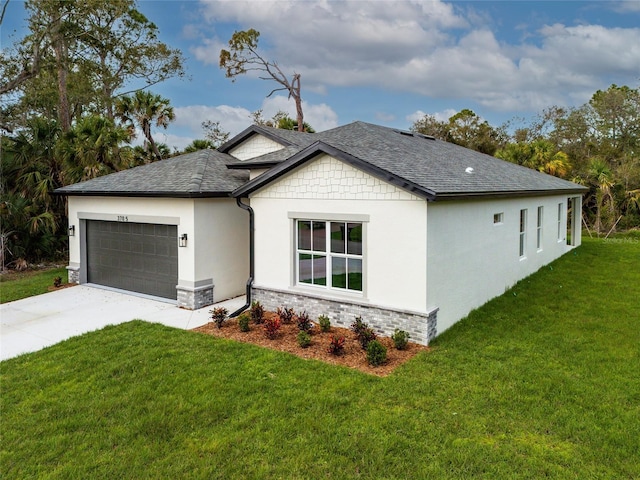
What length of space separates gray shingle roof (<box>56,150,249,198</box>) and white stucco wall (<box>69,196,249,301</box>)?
334 millimetres

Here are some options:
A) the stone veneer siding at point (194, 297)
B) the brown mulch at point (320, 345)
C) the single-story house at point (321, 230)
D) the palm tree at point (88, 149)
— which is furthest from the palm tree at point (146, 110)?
the brown mulch at point (320, 345)

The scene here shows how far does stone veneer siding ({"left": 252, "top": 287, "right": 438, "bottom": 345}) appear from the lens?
8.26 m

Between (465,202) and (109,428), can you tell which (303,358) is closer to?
(109,428)

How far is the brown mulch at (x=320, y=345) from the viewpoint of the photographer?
24.4ft

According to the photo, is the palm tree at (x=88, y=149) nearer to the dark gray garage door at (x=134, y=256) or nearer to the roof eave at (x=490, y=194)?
the dark gray garage door at (x=134, y=256)

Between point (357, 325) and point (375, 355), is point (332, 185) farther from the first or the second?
point (375, 355)

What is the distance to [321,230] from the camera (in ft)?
31.6

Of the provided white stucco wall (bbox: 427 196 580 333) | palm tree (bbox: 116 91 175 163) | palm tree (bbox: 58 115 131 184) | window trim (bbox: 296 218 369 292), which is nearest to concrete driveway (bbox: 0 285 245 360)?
window trim (bbox: 296 218 369 292)

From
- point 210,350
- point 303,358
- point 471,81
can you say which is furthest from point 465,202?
point 471,81

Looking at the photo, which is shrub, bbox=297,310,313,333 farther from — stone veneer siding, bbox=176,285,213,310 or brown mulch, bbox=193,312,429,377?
stone veneer siding, bbox=176,285,213,310

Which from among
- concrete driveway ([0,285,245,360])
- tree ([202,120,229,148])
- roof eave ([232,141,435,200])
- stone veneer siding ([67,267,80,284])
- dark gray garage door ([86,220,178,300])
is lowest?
concrete driveway ([0,285,245,360])

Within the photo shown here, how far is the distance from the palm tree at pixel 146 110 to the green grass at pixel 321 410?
15.7m

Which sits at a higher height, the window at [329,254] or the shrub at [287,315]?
the window at [329,254]

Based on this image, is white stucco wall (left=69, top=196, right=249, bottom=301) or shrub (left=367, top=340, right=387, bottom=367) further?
white stucco wall (left=69, top=196, right=249, bottom=301)
